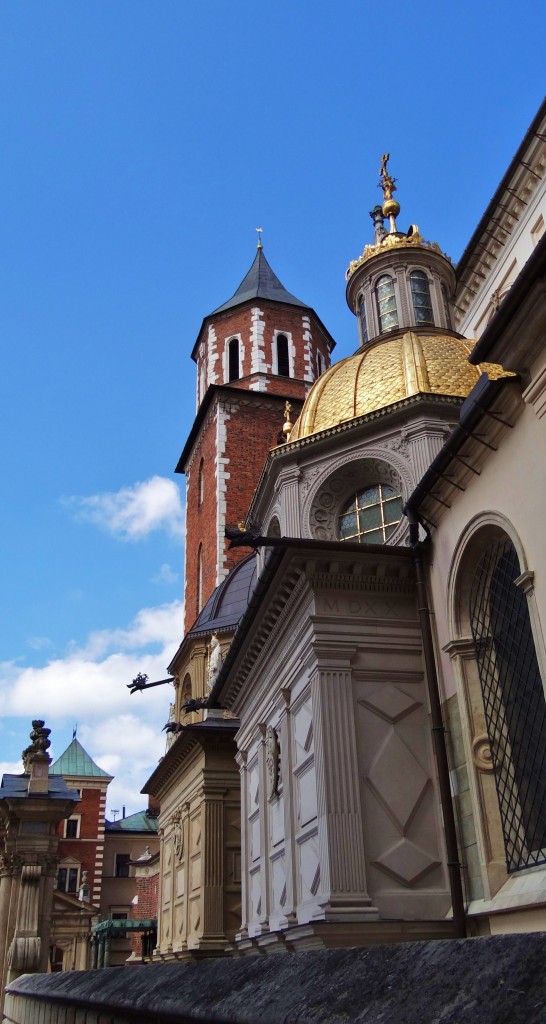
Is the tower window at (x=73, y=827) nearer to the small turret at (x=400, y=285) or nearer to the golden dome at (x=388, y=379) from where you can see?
the small turret at (x=400, y=285)

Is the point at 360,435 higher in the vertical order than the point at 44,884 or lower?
higher

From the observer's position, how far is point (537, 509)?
328 inches

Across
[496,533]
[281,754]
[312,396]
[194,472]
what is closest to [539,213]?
[312,396]

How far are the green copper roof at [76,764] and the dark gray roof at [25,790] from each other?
35.2 meters

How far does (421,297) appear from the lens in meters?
20.7

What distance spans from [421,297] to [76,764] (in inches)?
1601

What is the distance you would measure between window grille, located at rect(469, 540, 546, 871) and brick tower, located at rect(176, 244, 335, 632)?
62.2ft

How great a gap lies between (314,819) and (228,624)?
1170 cm

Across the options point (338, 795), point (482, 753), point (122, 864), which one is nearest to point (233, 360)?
point (338, 795)

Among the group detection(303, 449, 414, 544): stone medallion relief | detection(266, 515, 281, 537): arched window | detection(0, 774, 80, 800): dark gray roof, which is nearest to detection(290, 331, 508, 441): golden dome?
detection(303, 449, 414, 544): stone medallion relief

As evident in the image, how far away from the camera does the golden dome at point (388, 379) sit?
15797mm

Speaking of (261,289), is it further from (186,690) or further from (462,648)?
(462,648)

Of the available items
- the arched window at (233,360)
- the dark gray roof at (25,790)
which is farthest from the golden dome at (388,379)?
the arched window at (233,360)

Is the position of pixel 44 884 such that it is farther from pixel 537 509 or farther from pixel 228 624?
pixel 537 509
